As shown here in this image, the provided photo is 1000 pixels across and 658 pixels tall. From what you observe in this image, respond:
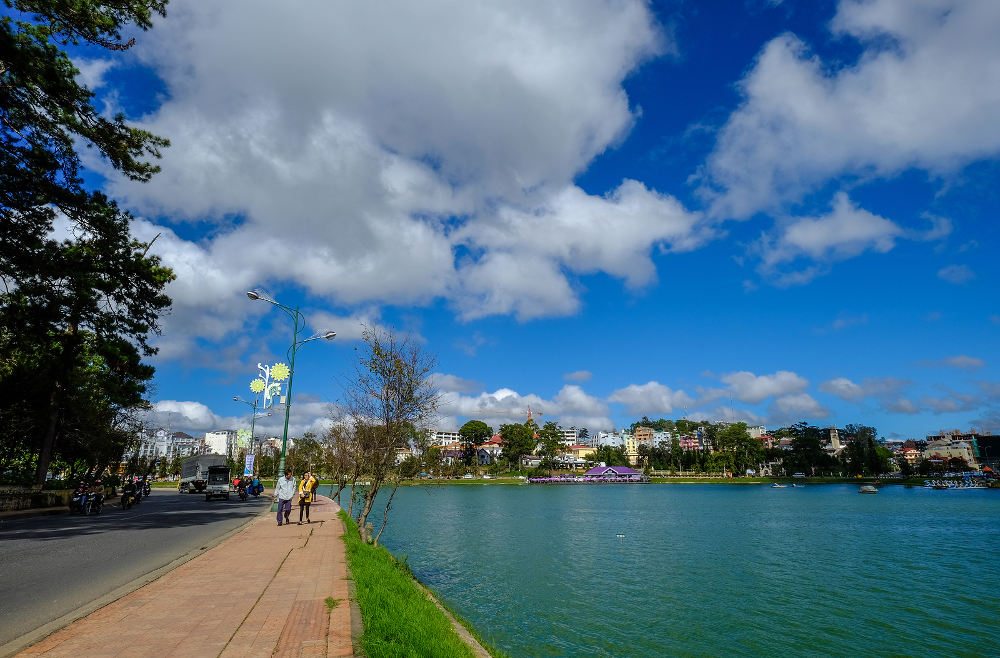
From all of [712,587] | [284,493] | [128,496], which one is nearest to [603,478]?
[128,496]

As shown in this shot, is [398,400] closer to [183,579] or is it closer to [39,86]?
[183,579]

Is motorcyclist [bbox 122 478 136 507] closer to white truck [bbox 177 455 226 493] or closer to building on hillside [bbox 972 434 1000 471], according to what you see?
white truck [bbox 177 455 226 493]

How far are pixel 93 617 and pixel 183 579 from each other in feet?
8.97

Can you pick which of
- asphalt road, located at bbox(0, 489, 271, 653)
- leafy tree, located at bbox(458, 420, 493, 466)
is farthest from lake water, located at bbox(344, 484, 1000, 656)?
leafy tree, located at bbox(458, 420, 493, 466)

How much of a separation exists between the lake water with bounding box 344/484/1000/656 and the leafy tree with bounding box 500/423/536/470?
348 feet

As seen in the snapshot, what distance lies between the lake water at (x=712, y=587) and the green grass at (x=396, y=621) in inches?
135

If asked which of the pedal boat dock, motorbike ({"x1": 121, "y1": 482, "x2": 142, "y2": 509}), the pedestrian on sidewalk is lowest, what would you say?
the pedal boat dock

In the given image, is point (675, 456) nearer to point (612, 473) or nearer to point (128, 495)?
point (612, 473)

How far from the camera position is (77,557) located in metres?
11.9

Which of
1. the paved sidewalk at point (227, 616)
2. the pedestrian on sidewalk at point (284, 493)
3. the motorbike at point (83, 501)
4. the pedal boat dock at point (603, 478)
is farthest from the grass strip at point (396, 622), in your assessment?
the pedal boat dock at point (603, 478)

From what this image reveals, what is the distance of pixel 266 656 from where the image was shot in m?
5.32

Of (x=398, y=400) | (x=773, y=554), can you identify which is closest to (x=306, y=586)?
(x=398, y=400)

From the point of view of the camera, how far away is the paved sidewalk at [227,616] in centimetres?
558

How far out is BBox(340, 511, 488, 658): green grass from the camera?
5645 millimetres
